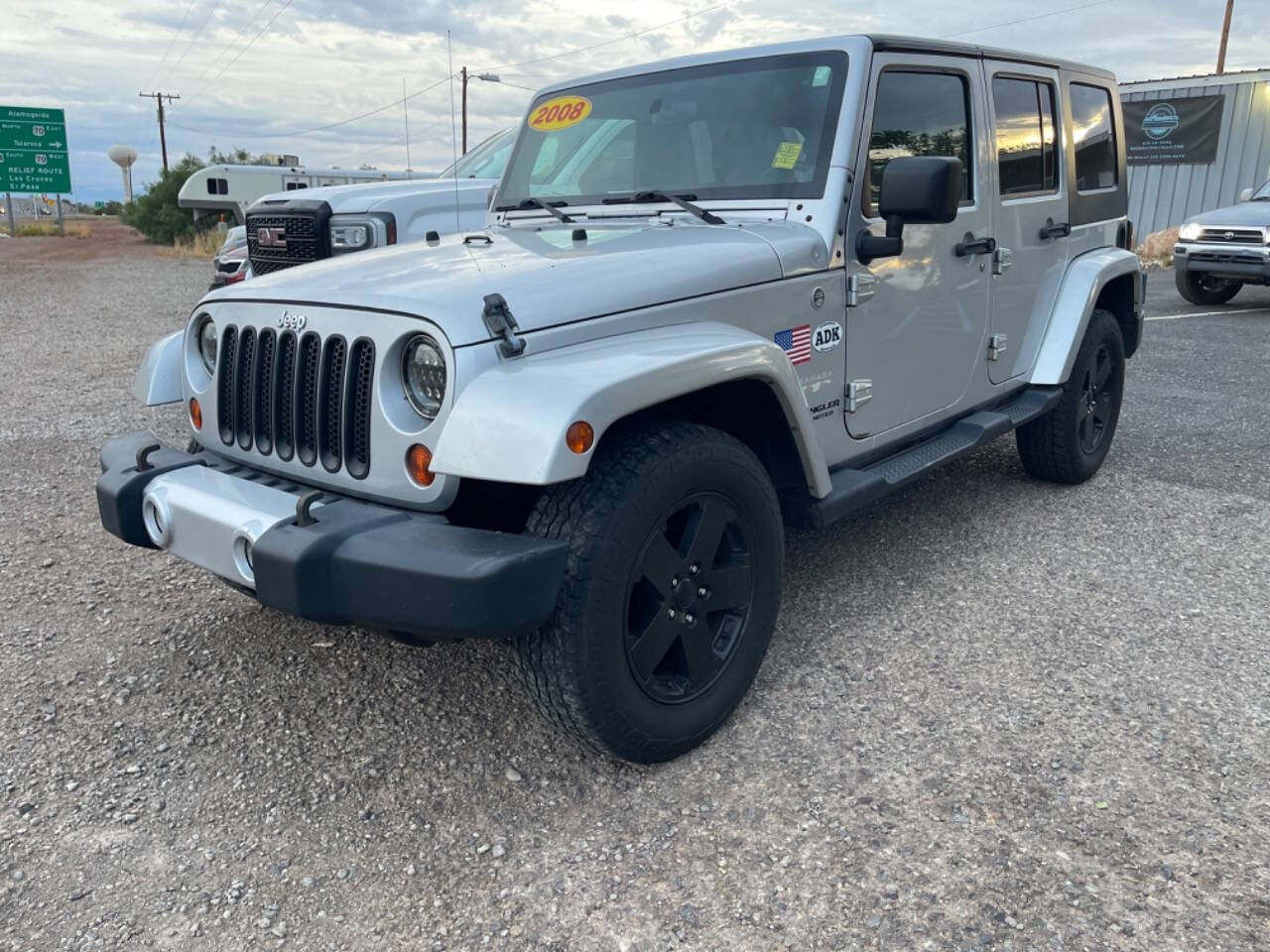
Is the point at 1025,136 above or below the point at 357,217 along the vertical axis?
above

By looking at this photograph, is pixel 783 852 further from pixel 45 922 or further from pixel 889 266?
pixel 889 266

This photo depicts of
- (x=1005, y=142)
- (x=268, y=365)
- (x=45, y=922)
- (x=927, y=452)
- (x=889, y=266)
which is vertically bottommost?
(x=45, y=922)

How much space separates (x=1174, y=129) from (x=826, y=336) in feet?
61.3

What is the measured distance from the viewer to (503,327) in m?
2.37

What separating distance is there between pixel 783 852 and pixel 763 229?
5.86 feet

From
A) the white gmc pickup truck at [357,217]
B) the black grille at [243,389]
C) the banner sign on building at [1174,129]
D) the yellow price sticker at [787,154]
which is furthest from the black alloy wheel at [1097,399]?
the banner sign on building at [1174,129]

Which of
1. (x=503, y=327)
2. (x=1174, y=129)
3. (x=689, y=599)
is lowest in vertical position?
(x=689, y=599)

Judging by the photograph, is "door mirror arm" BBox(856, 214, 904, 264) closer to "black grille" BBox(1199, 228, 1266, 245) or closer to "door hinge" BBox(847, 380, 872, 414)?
"door hinge" BBox(847, 380, 872, 414)

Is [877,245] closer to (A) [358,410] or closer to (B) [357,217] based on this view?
(A) [358,410]

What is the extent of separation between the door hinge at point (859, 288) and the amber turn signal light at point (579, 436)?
1.38 meters

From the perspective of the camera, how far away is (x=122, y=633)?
3459 mm

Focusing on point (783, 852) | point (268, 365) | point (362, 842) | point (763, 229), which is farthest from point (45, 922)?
point (763, 229)

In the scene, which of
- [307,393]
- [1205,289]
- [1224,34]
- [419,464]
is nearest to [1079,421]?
[419,464]

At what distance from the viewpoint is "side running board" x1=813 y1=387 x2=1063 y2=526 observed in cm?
315
